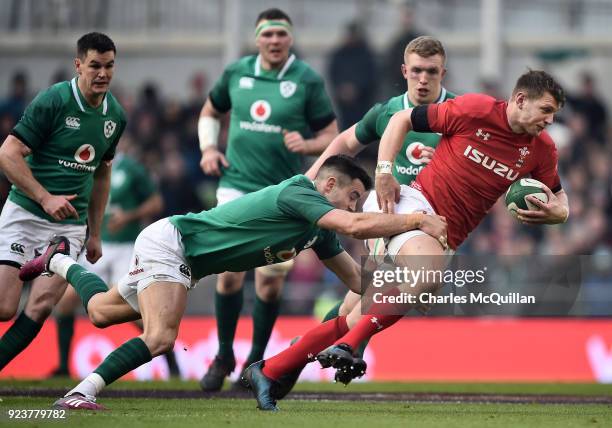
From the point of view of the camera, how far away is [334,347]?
822 centimetres

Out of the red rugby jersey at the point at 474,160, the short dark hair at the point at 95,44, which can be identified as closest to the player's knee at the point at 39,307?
the short dark hair at the point at 95,44

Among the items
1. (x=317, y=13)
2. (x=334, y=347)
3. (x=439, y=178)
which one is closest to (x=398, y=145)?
(x=439, y=178)

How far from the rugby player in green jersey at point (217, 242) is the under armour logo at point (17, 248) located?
109cm

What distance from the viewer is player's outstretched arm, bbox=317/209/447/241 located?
8.11 m

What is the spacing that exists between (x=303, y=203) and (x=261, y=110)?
10.7 ft

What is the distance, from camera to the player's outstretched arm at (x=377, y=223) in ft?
26.6

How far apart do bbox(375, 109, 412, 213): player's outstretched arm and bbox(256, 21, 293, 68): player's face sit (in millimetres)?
2661

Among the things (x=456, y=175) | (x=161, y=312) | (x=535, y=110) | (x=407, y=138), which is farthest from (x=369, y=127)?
(x=161, y=312)

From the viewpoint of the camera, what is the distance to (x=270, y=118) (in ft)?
37.2

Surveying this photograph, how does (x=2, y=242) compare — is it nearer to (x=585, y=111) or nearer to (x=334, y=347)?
(x=334, y=347)

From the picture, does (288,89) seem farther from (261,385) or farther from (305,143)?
(261,385)

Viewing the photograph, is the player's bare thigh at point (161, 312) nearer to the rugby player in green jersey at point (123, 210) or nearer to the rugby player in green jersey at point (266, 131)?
the rugby player in green jersey at point (266, 131)

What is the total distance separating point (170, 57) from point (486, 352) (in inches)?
387

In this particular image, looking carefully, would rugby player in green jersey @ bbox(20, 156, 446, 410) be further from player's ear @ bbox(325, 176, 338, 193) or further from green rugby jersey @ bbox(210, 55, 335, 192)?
green rugby jersey @ bbox(210, 55, 335, 192)
